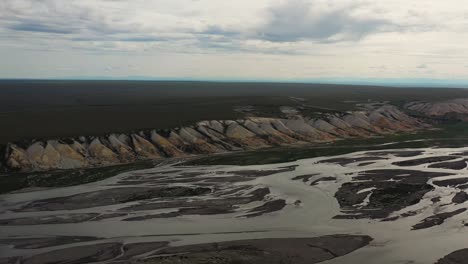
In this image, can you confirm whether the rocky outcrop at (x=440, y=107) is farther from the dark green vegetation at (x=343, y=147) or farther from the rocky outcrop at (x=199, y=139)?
the dark green vegetation at (x=343, y=147)

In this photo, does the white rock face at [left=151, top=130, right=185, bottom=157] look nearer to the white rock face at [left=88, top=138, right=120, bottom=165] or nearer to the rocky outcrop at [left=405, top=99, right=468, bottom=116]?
the white rock face at [left=88, top=138, right=120, bottom=165]

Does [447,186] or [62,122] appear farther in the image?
[62,122]

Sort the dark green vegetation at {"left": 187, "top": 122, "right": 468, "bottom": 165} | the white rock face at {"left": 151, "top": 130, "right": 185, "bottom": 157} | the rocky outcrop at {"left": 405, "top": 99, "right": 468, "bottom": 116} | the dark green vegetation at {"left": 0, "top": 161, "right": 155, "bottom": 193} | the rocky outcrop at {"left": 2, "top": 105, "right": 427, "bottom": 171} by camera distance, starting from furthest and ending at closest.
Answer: the rocky outcrop at {"left": 405, "top": 99, "right": 468, "bottom": 116}
the white rock face at {"left": 151, "top": 130, "right": 185, "bottom": 157}
the dark green vegetation at {"left": 187, "top": 122, "right": 468, "bottom": 165}
the rocky outcrop at {"left": 2, "top": 105, "right": 427, "bottom": 171}
the dark green vegetation at {"left": 0, "top": 161, "right": 155, "bottom": 193}

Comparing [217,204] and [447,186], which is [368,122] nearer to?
[447,186]

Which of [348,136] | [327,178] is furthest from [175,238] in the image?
[348,136]

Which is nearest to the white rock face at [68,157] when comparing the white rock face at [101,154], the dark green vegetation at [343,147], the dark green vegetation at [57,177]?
the white rock face at [101,154]

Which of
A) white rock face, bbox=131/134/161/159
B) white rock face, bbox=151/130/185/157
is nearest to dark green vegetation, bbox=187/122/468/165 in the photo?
white rock face, bbox=151/130/185/157

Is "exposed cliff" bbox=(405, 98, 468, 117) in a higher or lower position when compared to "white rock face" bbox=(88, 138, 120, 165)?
higher
